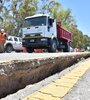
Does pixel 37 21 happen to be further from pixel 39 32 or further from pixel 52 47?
pixel 52 47

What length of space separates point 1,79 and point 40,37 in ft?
56.6

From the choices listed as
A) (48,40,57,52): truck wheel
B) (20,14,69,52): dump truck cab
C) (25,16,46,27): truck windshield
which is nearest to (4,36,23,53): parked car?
(20,14,69,52): dump truck cab

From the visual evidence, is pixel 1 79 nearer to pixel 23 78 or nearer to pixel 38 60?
pixel 23 78

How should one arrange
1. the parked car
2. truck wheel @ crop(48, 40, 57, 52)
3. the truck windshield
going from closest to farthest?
the truck windshield < truck wheel @ crop(48, 40, 57, 52) < the parked car

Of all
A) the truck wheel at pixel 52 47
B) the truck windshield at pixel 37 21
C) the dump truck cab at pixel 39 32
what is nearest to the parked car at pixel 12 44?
the dump truck cab at pixel 39 32

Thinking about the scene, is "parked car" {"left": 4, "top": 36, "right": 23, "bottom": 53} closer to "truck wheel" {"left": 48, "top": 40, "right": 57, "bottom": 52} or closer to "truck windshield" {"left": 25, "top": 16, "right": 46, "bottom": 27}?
"truck wheel" {"left": 48, "top": 40, "right": 57, "bottom": 52}

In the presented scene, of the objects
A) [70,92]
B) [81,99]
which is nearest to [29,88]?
[70,92]

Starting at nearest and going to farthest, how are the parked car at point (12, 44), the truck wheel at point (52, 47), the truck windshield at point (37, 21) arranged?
1. the truck windshield at point (37, 21)
2. the truck wheel at point (52, 47)
3. the parked car at point (12, 44)

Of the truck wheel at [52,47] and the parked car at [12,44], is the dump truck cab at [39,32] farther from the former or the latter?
the parked car at [12,44]

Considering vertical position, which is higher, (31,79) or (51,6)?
(51,6)

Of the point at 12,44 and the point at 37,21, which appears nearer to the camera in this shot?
the point at 37,21

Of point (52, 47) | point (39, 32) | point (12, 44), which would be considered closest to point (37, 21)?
point (39, 32)

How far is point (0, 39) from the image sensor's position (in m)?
17.6

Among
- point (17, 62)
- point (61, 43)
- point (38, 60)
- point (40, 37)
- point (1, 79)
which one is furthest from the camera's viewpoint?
point (61, 43)
